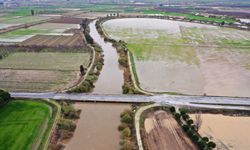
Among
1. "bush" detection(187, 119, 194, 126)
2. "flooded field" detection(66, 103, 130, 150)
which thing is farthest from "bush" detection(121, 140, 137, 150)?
"bush" detection(187, 119, 194, 126)

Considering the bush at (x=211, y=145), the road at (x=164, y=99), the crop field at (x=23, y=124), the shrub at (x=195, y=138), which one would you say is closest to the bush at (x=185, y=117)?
the shrub at (x=195, y=138)

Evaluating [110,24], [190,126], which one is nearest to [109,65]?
[190,126]

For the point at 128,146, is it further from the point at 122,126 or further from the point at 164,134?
the point at 164,134

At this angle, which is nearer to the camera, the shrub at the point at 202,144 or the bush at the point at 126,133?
the shrub at the point at 202,144

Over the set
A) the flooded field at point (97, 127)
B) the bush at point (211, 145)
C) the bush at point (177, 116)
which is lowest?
the flooded field at point (97, 127)

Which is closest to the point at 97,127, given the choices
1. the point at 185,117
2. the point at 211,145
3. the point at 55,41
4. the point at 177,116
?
the point at 177,116

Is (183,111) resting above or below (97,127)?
above

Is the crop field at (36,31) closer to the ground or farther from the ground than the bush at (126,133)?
farther from the ground

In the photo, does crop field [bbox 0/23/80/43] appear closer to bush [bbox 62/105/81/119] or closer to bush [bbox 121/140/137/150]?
bush [bbox 62/105/81/119]

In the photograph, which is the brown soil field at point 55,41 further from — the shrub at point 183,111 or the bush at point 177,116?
the bush at point 177,116
